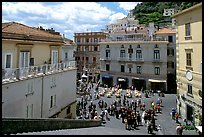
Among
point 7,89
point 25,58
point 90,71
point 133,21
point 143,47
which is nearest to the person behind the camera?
point 7,89

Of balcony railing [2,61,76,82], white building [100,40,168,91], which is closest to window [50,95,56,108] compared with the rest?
balcony railing [2,61,76,82]

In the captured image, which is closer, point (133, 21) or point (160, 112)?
point (160, 112)

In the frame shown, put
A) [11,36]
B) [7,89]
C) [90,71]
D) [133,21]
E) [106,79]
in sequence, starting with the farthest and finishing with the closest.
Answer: [133,21] < [90,71] < [106,79] < [11,36] < [7,89]

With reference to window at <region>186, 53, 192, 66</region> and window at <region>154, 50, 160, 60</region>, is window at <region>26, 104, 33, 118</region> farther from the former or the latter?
window at <region>154, 50, 160, 60</region>

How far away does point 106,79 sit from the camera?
110 feet

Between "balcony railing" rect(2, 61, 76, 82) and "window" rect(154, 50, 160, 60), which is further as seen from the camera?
"window" rect(154, 50, 160, 60)

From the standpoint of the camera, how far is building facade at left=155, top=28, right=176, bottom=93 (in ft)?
92.3

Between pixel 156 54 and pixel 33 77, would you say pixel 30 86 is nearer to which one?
pixel 33 77

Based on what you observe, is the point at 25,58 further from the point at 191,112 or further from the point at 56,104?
the point at 191,112

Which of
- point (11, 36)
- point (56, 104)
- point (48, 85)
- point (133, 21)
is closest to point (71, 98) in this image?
point (56, 104)

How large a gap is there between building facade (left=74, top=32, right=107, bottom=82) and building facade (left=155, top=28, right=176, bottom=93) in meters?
10.9

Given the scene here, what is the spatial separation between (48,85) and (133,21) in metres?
40.7

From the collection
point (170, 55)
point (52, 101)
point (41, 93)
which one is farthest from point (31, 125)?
point (170, 55)

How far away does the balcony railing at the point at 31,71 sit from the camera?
966 centimetres
